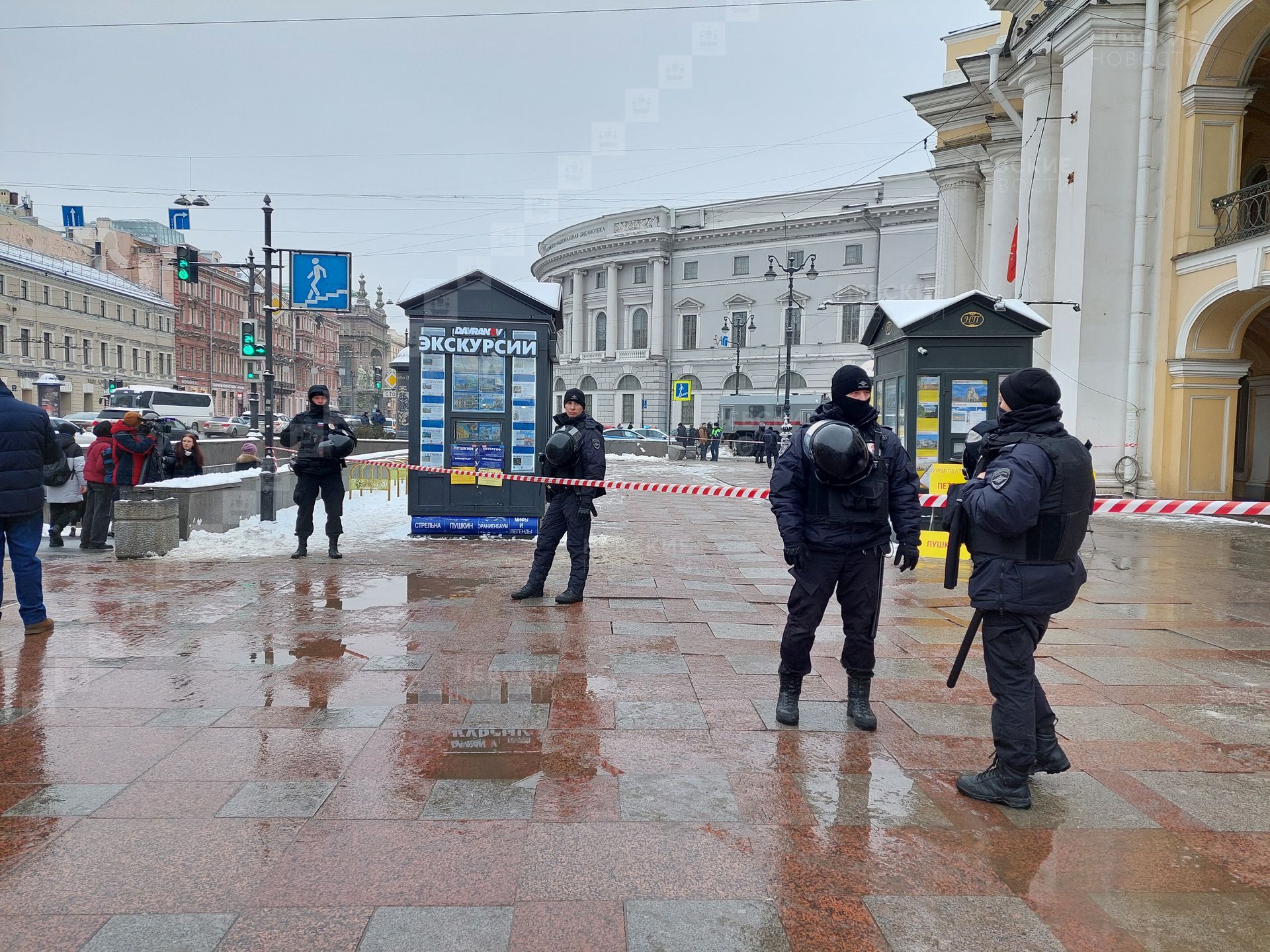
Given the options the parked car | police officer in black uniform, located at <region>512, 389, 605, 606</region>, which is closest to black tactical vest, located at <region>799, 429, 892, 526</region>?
police officer in black uniform, located at <region>512, 389, 605, 606</region>

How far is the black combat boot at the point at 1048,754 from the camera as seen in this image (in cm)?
393

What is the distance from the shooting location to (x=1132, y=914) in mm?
2898

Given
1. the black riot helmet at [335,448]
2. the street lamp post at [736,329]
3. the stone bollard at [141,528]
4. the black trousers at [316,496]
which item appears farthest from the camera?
the street lamp post at [736,329]

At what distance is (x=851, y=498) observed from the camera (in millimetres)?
4457

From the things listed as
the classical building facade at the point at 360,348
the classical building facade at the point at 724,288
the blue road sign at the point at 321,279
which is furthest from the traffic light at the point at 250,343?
the classical building facade at the point at 360,348

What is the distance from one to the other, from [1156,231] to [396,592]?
17.9 metres

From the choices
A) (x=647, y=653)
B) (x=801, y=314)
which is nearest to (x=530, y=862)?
(x=647, y=653)

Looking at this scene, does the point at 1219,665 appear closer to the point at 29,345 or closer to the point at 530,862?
the point at 530,862

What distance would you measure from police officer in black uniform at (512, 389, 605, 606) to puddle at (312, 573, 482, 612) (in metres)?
0.78

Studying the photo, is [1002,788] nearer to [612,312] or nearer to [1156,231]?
[1156,231]

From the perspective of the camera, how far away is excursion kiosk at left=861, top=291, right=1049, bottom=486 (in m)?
11.4

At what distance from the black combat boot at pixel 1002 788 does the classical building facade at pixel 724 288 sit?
54.9m

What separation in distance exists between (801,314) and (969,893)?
209 feet

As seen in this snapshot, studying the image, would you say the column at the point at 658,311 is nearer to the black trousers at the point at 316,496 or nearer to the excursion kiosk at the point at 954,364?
the excursion kiosk at the point at 954,364
